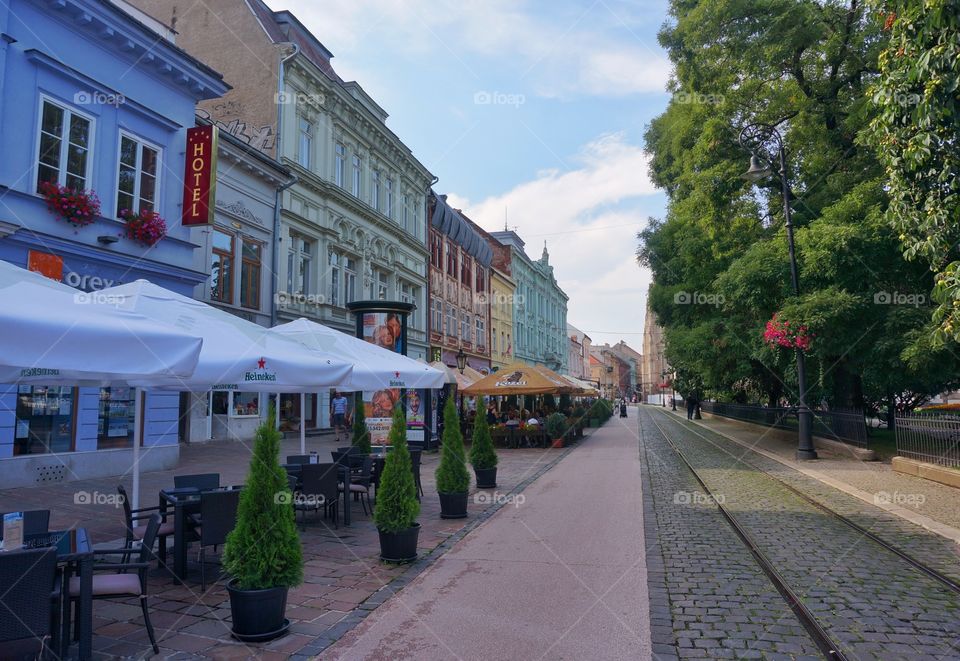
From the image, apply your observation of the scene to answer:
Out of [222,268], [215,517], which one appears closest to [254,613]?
[215,517]

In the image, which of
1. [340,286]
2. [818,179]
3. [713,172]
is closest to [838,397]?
[818,179]

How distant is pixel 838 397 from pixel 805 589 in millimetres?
17371

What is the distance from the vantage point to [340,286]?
83.1 feet

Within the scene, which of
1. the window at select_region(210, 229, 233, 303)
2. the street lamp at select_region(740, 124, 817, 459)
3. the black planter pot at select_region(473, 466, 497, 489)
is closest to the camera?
the black planter pot at select_region(473, 466, 497, 489)

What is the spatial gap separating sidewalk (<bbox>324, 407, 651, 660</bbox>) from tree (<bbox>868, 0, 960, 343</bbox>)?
462cm

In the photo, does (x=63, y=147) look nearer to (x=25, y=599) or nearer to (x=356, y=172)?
(x=25, y=599)

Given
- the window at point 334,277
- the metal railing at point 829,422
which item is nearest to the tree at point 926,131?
the metal railing at point 829,422

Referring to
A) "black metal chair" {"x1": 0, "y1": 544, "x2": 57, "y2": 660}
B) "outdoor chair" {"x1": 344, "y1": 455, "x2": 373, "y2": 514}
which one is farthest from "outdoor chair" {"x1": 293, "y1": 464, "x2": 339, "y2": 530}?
"black metal chair" {"x1": 0, "y1": 544, "x2": 57, "y2": 660}

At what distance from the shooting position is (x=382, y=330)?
17.6m

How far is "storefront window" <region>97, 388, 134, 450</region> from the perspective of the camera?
1273 centimetres

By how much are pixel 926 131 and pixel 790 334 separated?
30.7 feet

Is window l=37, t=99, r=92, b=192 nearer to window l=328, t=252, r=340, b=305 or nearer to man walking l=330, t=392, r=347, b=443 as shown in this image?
window l=328, t=252, r=340, b=305

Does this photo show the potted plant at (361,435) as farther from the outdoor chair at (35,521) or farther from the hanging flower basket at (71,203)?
the outdoor chair at (35,521)

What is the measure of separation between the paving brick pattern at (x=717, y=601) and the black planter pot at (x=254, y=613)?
2799 mm
